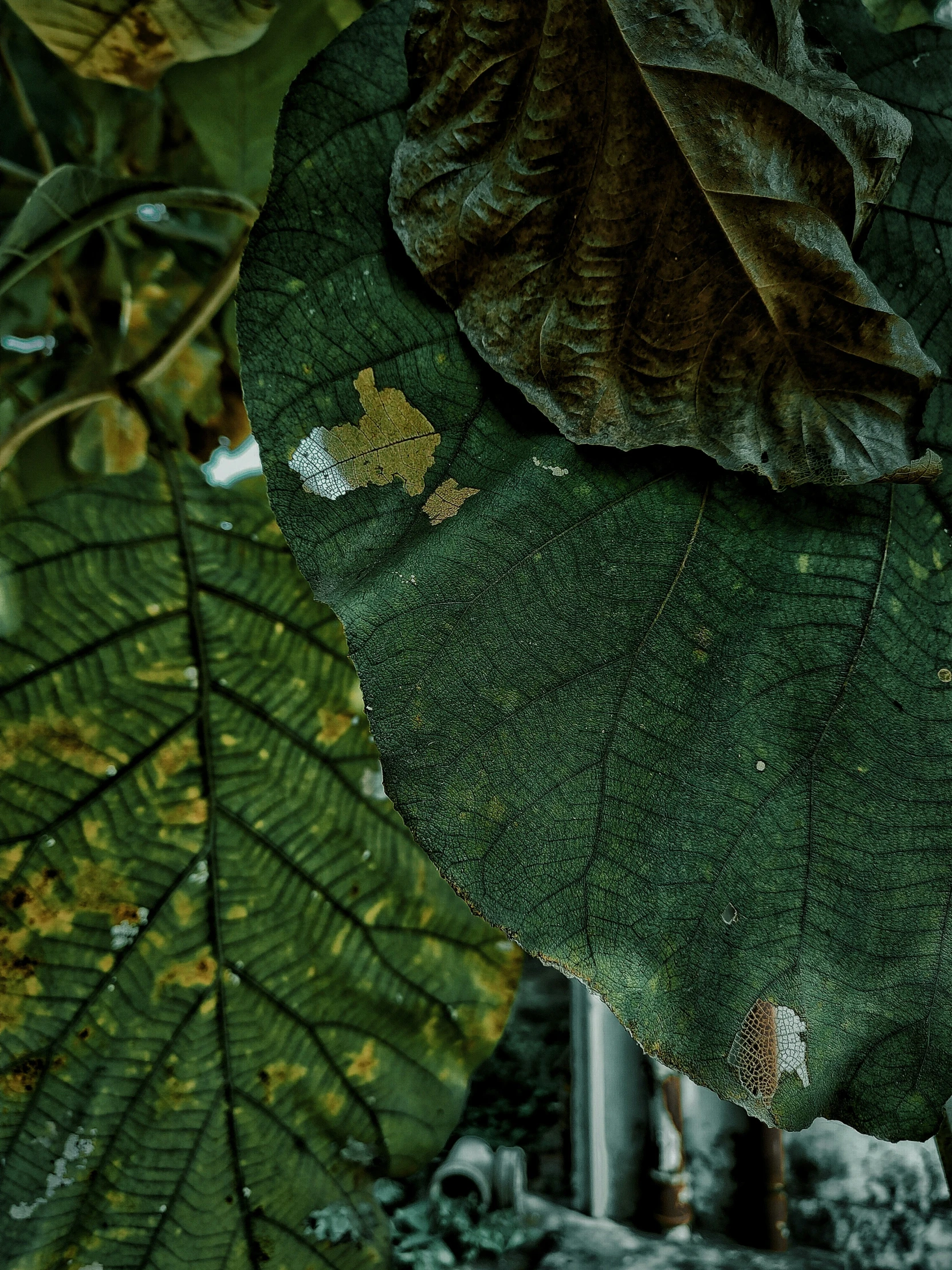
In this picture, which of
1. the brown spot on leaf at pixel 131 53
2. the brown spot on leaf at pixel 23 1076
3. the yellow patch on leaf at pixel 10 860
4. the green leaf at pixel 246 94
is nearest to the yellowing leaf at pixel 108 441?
the green leaf at pixel 246 94

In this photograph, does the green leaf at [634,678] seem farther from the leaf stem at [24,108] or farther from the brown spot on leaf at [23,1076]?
the leaf stem at [24,108]

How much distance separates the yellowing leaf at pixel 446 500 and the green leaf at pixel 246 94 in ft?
2.06

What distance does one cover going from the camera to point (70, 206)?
2.41 feet

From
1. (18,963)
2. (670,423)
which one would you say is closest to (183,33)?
(670,423)

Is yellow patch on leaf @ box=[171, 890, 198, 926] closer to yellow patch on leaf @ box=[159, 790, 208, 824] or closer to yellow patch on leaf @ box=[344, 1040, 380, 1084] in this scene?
yellow patch on leaf @ box=[159, 790, 208, 824]

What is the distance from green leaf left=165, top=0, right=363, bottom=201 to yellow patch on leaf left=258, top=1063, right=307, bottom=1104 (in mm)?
778

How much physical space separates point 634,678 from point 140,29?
580 mm

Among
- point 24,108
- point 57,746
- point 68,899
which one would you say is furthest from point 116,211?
point 68,899

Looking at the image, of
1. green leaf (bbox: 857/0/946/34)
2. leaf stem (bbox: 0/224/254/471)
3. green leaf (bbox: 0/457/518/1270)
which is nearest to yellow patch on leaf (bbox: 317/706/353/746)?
green leaf (bbox: 0/457/518/1270)

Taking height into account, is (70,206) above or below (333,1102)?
above

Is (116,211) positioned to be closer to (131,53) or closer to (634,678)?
(131,53)

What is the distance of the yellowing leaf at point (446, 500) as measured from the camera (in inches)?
17.6

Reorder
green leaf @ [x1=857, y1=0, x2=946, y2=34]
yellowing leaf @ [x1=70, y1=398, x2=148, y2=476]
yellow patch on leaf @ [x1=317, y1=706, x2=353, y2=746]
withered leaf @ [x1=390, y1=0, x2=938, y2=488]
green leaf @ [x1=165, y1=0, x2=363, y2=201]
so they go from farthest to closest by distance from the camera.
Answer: yellowing leaf @ [x1=70, y1=398, x2=148, y2=476] < green leaf @ [x1=165, y1=0, x2=363, y2=201] < yellow patch on leaf @ [x1=317, y1=706, x2=353, y2=746] < green leaf @ [x1=857, y1=0, x2=946, y2=34] < withered leaf @ [x1=390, y1=0, x2=938, y2=488]

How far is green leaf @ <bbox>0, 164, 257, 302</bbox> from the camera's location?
69 cm
